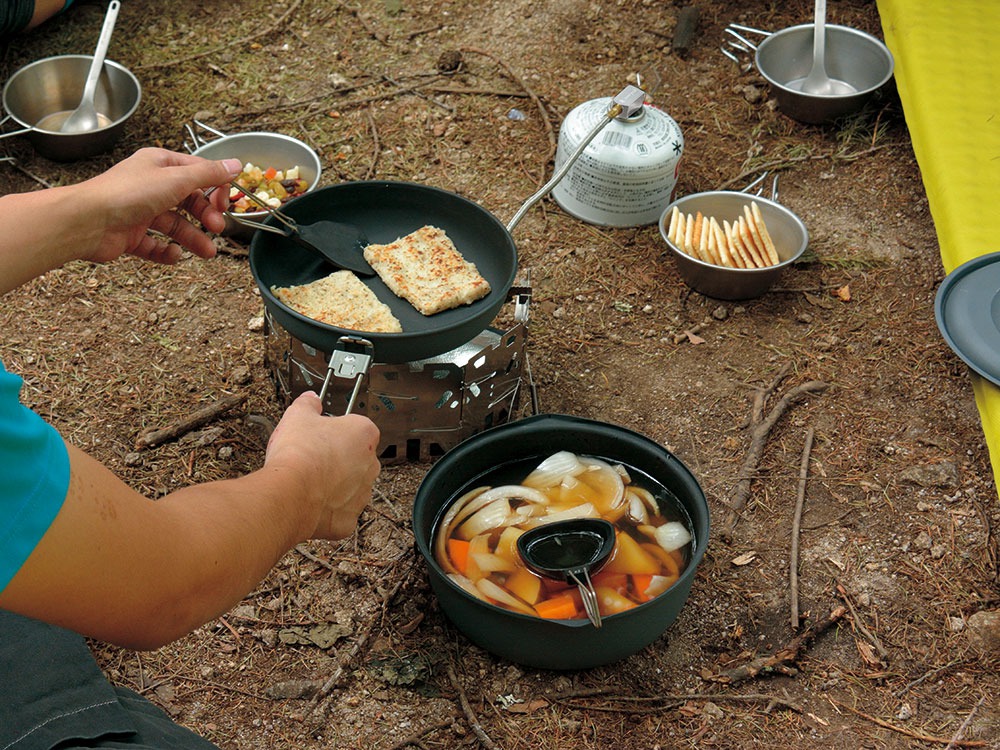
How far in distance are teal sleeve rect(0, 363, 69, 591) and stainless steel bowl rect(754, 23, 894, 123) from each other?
12.1 feet

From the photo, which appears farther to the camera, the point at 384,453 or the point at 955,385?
the point at 955,385

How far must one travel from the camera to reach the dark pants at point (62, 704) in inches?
68.8

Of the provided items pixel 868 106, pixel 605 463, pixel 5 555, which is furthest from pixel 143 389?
pixel 868 106

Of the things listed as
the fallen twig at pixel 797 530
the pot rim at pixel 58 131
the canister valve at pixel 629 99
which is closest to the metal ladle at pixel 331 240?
the canister valve at pixel 629 99

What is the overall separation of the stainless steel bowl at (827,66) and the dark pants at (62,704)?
3576 mm

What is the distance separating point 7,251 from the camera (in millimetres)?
2268

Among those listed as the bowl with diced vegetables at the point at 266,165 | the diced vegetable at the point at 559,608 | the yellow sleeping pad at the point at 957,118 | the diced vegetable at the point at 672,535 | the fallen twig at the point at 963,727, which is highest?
the yellow sleeping pad at the point at 957,118

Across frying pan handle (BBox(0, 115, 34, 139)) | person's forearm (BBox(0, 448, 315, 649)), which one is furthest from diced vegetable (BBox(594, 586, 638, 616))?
frying pan handle (BBox(0, 115, 34, 139))

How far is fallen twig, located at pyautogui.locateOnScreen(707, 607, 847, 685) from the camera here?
2527mm

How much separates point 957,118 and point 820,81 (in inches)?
31.3

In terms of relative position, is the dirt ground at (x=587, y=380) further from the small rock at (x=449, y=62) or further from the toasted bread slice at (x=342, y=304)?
the toasted bread slice at (x=342, y=304)

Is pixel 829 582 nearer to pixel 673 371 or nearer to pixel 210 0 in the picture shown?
pixel 673 371

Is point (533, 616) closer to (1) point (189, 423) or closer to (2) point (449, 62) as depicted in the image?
(1) point (189, 423)

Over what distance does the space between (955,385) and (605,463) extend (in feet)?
4.46
